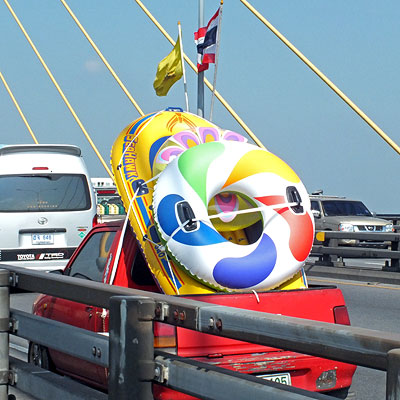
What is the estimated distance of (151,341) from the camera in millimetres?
3498

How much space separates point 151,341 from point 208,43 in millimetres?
20740

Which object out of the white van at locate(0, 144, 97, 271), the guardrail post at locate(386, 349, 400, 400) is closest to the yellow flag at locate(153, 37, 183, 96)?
the white van at locate(0, 144, 97, 271)

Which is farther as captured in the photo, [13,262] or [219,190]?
[13,262]

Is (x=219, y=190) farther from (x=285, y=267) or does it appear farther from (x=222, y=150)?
(x=285, y=267)

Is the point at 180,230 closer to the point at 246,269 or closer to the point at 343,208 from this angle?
the point at 246,269

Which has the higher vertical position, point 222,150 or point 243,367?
point 222,150

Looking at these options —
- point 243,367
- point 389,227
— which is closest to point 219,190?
point 243,367

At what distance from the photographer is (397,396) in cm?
236

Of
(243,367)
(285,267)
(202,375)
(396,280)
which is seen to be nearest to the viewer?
(202,375)

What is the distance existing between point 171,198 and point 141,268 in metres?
0.69

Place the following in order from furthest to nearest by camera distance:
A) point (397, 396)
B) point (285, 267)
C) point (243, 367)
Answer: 1. point (285, 267)
2. point (243, 367)
3. point (397, 396)

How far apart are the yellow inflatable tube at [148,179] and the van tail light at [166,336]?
33.7 inches

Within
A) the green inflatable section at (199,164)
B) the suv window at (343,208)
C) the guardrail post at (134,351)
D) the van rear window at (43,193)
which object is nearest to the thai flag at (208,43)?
the suv window at (343,208)

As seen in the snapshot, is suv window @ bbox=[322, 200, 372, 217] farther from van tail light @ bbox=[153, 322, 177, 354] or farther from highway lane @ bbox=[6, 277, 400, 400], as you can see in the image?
van tail light @ bbox=[153, 322, 177, 354]
